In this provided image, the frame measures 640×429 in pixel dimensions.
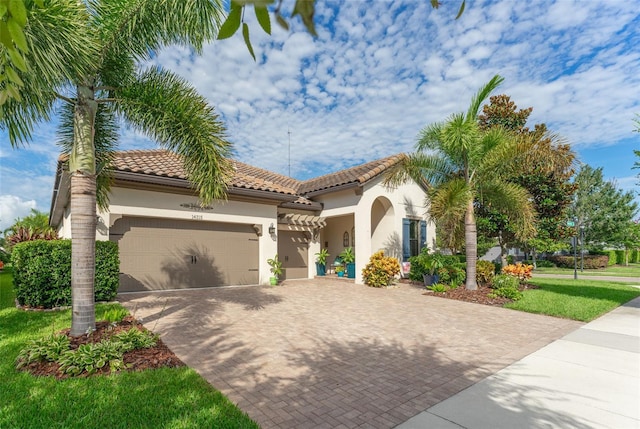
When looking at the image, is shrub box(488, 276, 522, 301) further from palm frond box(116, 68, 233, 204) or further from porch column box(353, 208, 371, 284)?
palm frond box(116, 68, 233, 204)

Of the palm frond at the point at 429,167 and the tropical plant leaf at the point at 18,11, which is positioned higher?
the palm frond at the point at 429,167

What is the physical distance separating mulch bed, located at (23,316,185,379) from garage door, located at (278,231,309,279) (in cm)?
1052

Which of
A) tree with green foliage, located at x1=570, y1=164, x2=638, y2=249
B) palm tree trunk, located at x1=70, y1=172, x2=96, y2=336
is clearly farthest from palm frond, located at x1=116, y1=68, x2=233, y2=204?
tree with green foliage, located at x1=570, y1=164, x2=638, y2=249

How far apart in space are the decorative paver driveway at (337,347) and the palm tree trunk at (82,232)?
1601 mm

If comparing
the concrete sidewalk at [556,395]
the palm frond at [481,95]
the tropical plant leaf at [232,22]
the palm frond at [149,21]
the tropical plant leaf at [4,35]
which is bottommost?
the concrete sidewalk at [556,395]

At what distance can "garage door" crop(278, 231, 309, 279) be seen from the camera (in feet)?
55.8

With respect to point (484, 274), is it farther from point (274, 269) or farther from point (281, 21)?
point (281, 21)

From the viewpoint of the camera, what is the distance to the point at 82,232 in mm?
5867

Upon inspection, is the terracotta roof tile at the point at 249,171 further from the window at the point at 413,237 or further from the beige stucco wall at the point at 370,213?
the window at the point at 413,237

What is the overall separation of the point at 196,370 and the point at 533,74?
13424 mm

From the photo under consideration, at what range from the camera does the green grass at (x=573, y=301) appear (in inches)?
381

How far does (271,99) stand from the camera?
42.5ft

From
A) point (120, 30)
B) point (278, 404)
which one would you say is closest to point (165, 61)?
point (120, 30)

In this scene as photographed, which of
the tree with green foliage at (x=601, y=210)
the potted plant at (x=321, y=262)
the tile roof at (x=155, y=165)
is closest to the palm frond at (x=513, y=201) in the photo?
the potted plant at (x=321, y=262)
